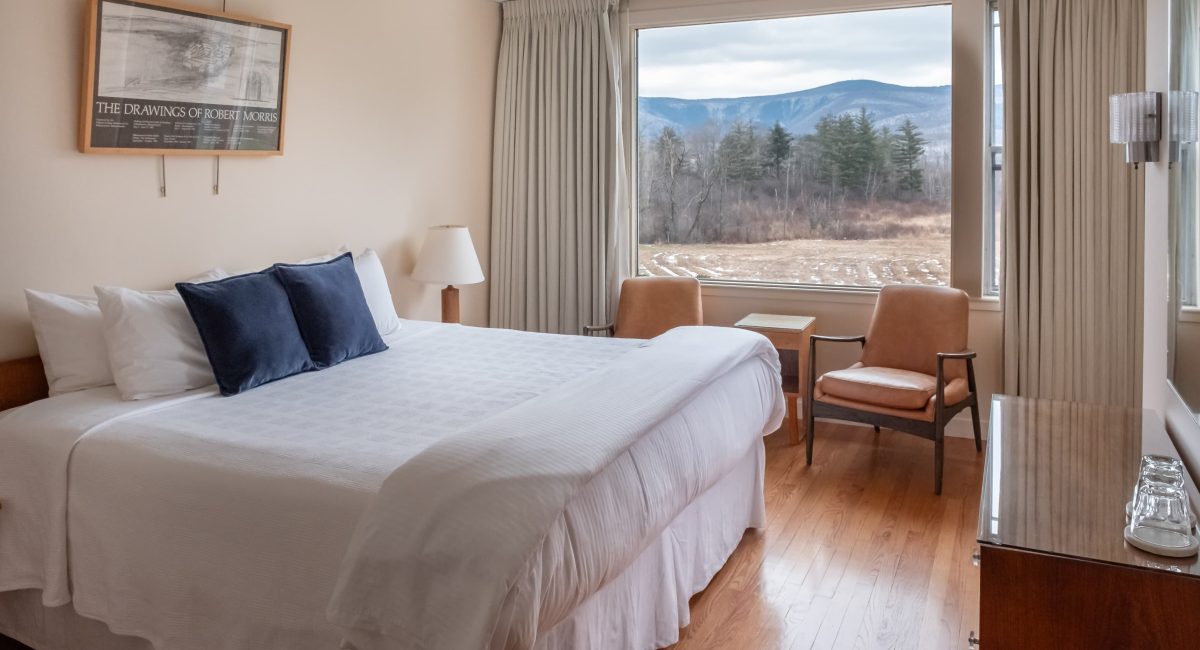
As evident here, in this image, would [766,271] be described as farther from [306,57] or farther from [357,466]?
[357,466]

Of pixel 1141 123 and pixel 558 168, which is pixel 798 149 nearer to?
pixel 558 168

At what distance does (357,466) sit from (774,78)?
3914mm

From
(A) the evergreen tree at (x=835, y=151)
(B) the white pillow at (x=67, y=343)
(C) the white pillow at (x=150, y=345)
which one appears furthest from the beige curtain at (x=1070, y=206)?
(B) the white pillow at (x=67, y=343)

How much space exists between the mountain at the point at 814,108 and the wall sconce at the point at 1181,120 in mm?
2542

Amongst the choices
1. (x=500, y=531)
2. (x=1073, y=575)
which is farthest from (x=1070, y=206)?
(x=500, y=531)

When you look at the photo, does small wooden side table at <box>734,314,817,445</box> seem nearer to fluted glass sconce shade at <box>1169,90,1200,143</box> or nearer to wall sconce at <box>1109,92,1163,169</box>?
wall sconce at <box>1109,92,1163,169</box>

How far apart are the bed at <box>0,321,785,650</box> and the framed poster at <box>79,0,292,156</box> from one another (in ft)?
3.36

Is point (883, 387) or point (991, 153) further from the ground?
point (991, 153)

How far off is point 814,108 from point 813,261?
2.93 ft

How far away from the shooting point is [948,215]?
4855mm

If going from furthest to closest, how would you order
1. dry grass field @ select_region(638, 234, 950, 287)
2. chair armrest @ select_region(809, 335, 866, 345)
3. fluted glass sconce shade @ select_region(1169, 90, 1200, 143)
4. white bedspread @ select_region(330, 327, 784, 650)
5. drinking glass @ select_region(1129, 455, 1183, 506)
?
dry grass field @ select_region(638, 234, 950, 287)
chair armrest @ select_region(809, 335, 866, 345)
fluted glass sconce shade @ select_region(1169, 90, 1200, 143)
white bedspread @ select_region(330, 327, 784, 650)
drinking glass @ select_region(1129, 455, 1183, 506)

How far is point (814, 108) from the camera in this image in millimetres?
5164

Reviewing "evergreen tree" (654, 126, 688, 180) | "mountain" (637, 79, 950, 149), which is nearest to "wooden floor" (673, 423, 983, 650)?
"mountain" (637, 79, 950, 149)

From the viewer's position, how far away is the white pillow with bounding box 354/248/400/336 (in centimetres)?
399
